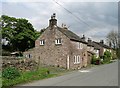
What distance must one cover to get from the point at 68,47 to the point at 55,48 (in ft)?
8.61

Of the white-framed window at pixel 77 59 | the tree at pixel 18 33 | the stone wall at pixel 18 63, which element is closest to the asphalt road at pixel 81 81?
the stone wall at pixel 18 63

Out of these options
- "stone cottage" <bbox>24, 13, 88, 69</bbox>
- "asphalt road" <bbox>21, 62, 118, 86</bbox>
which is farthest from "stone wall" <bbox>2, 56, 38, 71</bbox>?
"stone cottage" <bbox>24, 13, 88, 69</bbox>

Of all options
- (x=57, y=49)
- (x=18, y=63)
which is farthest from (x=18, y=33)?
(x=18, y=63)

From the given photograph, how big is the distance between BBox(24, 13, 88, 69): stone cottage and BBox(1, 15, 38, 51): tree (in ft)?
52.4

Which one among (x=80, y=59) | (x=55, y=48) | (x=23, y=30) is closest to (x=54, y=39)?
(x=55, y=48)

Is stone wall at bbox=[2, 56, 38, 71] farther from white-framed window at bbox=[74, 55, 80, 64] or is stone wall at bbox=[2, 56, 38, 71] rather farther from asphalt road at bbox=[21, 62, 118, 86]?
white-framed window at bbox=[74, 55, 80, 64]

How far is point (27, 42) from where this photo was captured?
60438mm

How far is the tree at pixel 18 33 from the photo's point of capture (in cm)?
5809

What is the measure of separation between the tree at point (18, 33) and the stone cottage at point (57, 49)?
16.0 metres

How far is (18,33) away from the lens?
2334 inches

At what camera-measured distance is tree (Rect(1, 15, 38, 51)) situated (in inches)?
2287

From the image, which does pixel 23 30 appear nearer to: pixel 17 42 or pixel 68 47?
pixel 17 42

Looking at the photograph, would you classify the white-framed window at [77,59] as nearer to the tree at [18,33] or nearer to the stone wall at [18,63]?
the stone wall at [18,63]

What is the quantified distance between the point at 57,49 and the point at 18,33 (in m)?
21.9
